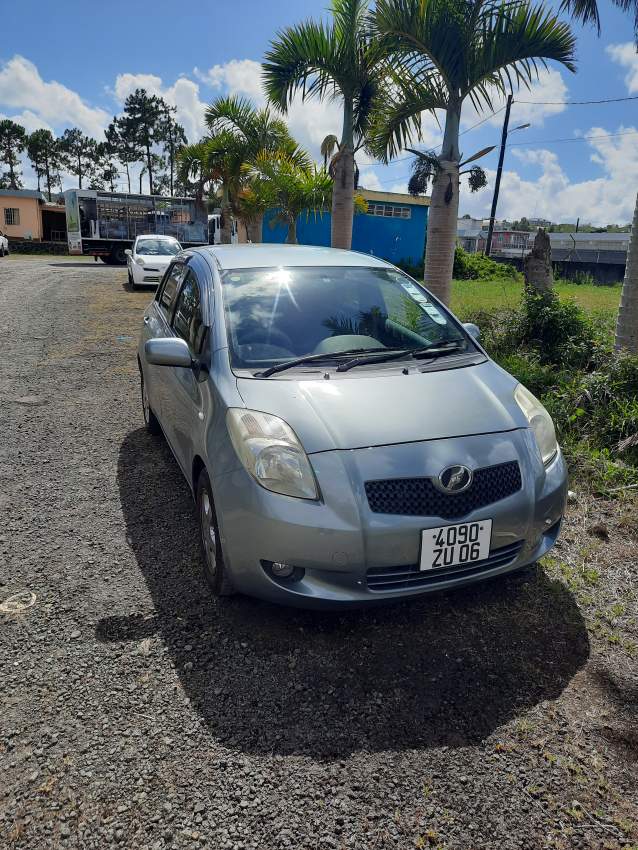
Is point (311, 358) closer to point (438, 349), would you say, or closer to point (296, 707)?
point (438, 349)

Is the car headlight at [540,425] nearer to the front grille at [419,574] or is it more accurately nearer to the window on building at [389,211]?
the front grille at [419,574]

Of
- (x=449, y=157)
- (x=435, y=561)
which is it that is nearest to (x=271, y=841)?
(x=435, y=561)

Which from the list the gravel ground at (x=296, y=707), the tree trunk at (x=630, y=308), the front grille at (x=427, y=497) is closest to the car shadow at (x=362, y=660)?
the gravel ground at (x=296, y=707)

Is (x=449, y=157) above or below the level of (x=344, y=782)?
above

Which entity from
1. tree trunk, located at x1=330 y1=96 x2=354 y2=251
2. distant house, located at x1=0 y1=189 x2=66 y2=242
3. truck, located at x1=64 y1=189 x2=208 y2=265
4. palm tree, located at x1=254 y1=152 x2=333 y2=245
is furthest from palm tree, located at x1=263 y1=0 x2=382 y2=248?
distant house, located at x1=0 y1=189 x2=66 y2=242

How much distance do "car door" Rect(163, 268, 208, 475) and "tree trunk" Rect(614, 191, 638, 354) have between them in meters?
4.10

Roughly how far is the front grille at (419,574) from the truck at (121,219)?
24.5 m

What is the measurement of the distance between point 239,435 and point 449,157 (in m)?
6.64

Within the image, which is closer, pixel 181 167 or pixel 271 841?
pixel 271 841

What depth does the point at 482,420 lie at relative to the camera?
9.31 ft

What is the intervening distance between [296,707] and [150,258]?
49.8 feet

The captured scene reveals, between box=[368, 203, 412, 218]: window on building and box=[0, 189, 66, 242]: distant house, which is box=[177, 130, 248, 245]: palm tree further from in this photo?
box=[0, 189, 66, 242]: distant house

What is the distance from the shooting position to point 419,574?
258 centimetres

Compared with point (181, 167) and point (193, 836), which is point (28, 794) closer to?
point (193, 836)
